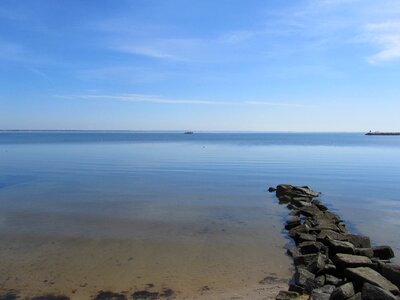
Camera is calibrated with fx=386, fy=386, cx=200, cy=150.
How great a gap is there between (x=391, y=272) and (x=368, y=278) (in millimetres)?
1068

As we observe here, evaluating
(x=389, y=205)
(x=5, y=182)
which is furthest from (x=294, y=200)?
(x=5, y=182)

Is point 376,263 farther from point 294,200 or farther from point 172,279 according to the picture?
point 294,200

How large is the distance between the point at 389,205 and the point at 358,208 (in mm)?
2140

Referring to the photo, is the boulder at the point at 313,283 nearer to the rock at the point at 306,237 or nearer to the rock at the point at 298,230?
the rock at the point at 306,237

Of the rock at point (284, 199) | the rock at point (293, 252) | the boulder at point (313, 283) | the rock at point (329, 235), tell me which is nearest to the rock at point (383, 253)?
the rock at point (329, 235)

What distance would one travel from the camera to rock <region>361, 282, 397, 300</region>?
7.91 meters

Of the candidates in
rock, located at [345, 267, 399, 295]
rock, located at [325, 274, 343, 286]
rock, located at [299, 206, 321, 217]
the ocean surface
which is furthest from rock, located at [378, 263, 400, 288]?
rock, located at [299, 206, 321, 217]

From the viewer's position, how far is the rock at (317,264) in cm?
1065

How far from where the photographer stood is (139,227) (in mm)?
16141

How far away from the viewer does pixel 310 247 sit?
1295 cm

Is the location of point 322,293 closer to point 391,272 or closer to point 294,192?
point 391,272

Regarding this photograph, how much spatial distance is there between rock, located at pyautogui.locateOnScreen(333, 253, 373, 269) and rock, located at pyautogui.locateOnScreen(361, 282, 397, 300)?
2.12 metres

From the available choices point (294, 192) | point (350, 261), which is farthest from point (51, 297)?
point (294, 192)

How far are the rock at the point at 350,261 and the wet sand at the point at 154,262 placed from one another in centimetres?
149
